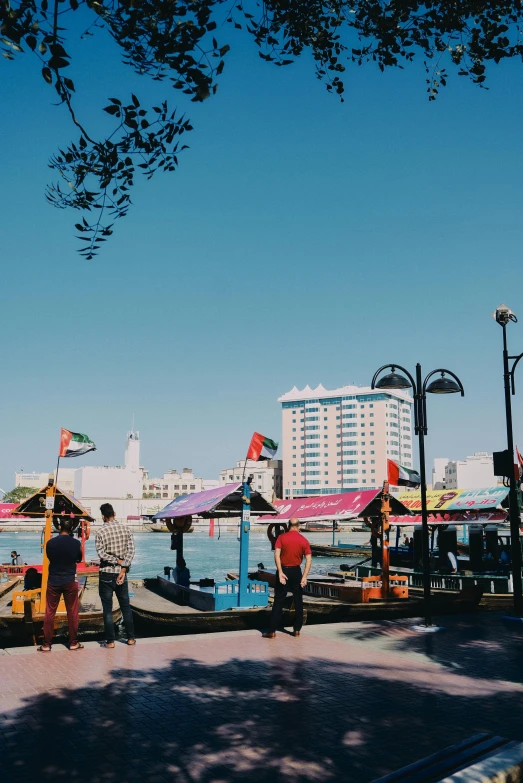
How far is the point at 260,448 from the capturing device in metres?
14.7

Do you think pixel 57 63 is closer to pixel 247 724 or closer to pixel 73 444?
pixel 247 724

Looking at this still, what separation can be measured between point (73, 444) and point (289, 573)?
7938 millimetres

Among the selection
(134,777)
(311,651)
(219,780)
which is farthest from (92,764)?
(311,651)

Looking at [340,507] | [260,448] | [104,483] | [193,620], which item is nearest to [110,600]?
[193,620]

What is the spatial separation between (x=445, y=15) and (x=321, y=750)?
26.6 feet

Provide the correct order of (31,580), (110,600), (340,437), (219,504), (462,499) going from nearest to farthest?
1. (110,600)
2. (219,504)
3. (31,580)
4. (462,499)
5. (340,437)

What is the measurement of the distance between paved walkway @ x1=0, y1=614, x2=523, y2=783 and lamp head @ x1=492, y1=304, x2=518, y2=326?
20.8 feet

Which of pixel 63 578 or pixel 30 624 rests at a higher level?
pixel 63 578

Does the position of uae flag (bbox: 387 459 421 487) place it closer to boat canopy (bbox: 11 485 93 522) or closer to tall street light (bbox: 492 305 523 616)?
tall street light (bbox: 492 305 523 616)

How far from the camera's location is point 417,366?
1264 centimetres

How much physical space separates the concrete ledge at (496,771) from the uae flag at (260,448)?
397 inches

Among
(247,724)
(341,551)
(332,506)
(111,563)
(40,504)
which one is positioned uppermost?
(332,506)

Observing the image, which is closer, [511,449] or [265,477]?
[511,449]

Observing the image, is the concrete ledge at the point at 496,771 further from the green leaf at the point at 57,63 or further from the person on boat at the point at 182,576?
the person on boat at the point at 182,576
